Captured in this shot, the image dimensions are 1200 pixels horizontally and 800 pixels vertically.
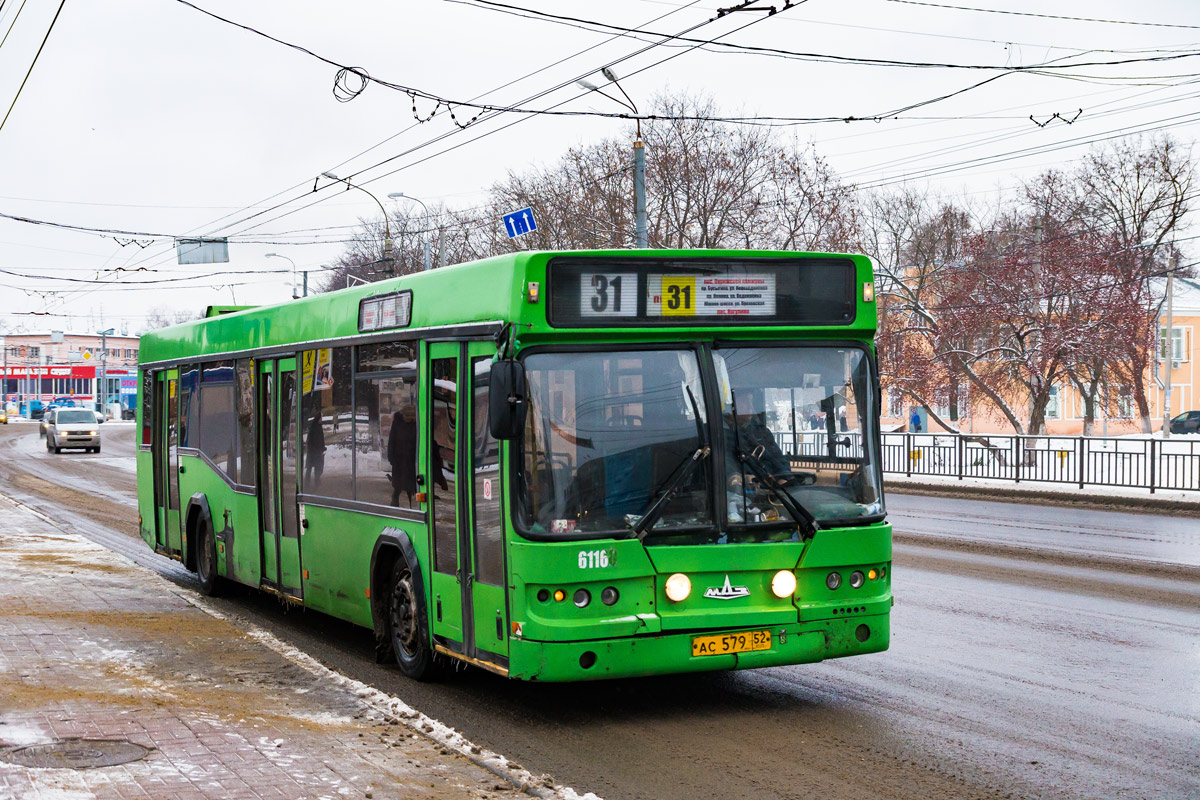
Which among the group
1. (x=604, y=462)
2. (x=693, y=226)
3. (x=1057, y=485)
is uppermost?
(x=693, y=226)

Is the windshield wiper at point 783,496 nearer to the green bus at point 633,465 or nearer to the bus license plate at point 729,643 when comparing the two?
the green bus at point 633,465

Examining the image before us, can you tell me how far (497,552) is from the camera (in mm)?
7434

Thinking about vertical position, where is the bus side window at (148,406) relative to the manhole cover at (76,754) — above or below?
above

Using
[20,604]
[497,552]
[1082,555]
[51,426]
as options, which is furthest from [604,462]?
[51,426]

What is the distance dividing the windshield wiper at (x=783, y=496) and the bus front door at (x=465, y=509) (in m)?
1.39

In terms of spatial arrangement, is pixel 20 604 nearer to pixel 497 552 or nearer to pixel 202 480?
pixel 202 480

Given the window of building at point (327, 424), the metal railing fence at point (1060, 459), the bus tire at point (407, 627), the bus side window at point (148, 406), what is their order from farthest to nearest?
the metal railing fence at point (1060, 459)
the bus side window at point (148, 406)
the window of building at point (327, 424)
the bus tire at point (407, 627)

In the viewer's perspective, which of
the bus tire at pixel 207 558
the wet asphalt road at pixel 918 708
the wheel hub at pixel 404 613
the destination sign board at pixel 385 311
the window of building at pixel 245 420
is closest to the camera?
the wet asphalt road at pixel 918 708

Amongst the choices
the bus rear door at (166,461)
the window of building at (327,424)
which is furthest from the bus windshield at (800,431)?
the bus rear door at (166,461)

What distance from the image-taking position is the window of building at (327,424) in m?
9.70

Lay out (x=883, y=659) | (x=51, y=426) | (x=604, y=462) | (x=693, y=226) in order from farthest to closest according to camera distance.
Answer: (x=51, y=426) → (x=693, y=226) → (x=883, y=659) → (x=604, y=462)

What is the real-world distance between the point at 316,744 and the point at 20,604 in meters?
6.24

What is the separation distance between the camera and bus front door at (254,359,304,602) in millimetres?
10852

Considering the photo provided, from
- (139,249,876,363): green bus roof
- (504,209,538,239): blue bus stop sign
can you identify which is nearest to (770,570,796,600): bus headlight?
(139,249,876,363): green bus roof
